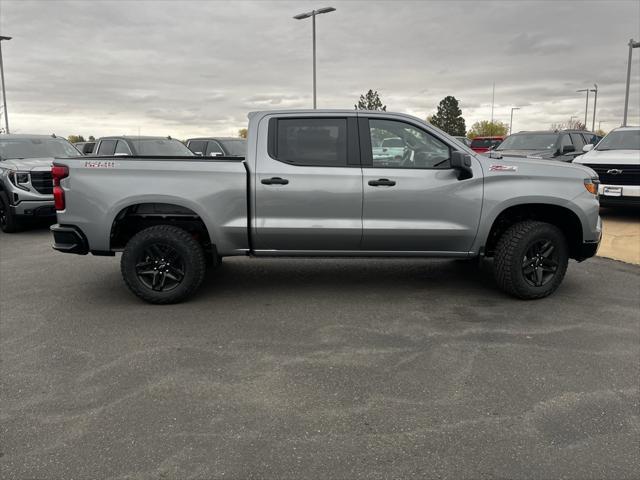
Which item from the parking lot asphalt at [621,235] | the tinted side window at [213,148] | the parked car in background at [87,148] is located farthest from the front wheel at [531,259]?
the parked car in background at [87,148]

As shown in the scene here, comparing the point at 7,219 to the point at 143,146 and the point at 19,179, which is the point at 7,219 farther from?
the point at 143,146

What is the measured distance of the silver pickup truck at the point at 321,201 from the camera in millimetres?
5195

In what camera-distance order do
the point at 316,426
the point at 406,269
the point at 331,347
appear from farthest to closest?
the point at 406,269 < the point at 331,347 < the point at 316,426

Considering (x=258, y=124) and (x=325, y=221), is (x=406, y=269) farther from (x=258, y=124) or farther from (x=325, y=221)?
(x=258, y=124)

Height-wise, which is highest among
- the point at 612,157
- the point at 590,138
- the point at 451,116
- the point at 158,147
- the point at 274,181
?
the point at 451,116

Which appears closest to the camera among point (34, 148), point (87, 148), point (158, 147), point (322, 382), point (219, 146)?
point (322, 382)

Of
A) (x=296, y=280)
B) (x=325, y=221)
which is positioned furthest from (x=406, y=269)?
(x=325, y=221)

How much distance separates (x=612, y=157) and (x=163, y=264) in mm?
9115

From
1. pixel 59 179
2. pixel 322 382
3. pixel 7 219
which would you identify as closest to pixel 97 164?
pixel 59 179

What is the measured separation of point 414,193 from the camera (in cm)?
528

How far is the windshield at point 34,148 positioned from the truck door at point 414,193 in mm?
8389

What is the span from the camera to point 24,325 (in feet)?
15.9

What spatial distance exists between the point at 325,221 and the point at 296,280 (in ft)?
4.41

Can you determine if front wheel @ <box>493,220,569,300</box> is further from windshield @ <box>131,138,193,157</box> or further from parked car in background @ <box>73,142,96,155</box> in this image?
parked car in background @ <box>73,142,96,155</box>
